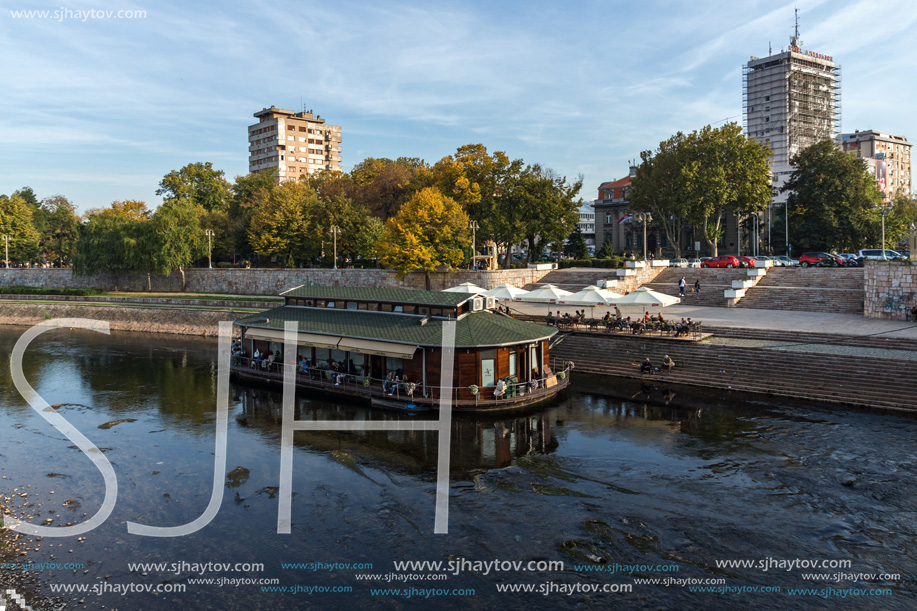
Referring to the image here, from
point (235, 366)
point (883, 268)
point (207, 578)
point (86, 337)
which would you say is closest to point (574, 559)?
point (207, 578)

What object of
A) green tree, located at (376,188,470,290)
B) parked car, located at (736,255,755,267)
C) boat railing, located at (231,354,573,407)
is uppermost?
green tree, located at (376,188,470,290)

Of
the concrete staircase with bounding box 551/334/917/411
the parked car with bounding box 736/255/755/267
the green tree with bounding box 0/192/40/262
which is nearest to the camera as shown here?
the concrete staircase with bounding box 551/334/917/411

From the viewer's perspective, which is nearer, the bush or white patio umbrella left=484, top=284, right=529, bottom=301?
white patio umbrella left=484, top=284, right=529, bottom=301

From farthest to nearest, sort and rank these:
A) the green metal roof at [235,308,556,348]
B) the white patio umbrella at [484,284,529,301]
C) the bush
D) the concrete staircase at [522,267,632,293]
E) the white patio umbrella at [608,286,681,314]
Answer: the bush
the concrete staircase at [522,267,632,293]
the white patio umbrella at [484,284,529,301]
the white patio umbrella at [608,286,681,314]
the green metal roof at [235,308,556,348]

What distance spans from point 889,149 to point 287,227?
5770 inches

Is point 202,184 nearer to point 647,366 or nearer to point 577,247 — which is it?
point 577,247

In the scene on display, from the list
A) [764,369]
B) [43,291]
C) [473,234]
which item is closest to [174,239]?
[43,291]

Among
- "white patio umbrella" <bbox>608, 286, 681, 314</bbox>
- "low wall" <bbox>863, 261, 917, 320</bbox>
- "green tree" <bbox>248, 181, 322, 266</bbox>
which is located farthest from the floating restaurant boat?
"green tree" <bbox>248, 181, 322, 266</bbox>

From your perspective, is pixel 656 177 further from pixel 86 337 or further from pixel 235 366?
pixel 86 337

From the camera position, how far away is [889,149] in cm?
14500

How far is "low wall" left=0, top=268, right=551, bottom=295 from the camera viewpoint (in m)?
60.2

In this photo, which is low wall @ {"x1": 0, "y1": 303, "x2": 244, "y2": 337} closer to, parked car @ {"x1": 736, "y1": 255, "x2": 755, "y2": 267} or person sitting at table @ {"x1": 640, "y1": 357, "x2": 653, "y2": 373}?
person sitting at table @ {"x1": 640, "y1": 357, "x2": 653, "y2": 373}

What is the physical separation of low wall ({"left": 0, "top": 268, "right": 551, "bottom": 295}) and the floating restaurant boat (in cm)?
2588

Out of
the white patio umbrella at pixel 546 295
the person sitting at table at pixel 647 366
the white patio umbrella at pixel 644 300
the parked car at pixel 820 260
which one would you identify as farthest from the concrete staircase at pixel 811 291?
the person sitting at table at pixel 647 366
